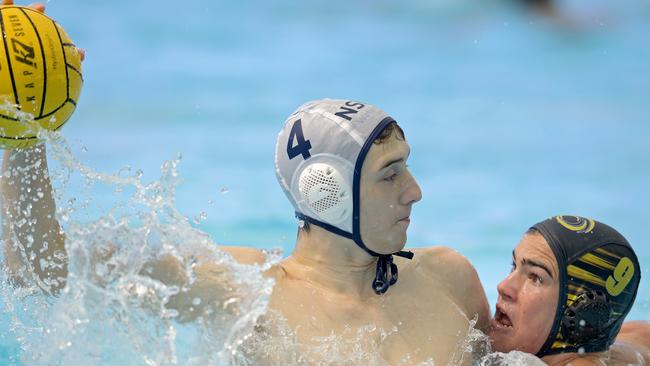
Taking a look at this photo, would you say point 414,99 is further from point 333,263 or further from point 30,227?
point 30,227

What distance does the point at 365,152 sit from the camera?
325cm

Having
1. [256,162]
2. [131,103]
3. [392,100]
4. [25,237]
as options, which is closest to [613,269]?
[25,237]

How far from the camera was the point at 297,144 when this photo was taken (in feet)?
10.8

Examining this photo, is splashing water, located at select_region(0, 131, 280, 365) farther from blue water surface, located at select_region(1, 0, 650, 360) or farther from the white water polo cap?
blue water surface, located at select_region(1, 0, 650, 360)

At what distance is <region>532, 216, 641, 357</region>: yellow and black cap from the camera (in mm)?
3352

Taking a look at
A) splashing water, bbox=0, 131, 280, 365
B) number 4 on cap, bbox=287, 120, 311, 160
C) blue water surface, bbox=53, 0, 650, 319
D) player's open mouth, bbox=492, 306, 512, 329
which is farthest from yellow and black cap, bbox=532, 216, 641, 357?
blue water surface, bbox=53, 0, 650, 319

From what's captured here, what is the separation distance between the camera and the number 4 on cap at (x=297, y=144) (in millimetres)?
3275

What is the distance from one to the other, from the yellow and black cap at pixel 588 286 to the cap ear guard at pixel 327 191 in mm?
796

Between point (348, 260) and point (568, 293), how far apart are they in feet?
2.71

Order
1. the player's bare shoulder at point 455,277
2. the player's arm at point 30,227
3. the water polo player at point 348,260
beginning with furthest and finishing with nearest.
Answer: the player's bare shoulder at point 455,277 → the water polo player at point 348,260 → the player's arm at point 30,227

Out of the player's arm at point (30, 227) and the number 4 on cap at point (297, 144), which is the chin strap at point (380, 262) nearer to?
the number 4 on cap at point (297, 144)

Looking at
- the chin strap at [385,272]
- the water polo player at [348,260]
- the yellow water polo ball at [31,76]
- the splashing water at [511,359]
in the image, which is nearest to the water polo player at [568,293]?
the splashing water at [511,359]

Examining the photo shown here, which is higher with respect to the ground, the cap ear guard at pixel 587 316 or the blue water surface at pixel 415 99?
the cap ear guard at pixel 587 316

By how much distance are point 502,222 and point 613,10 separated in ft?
14.6
